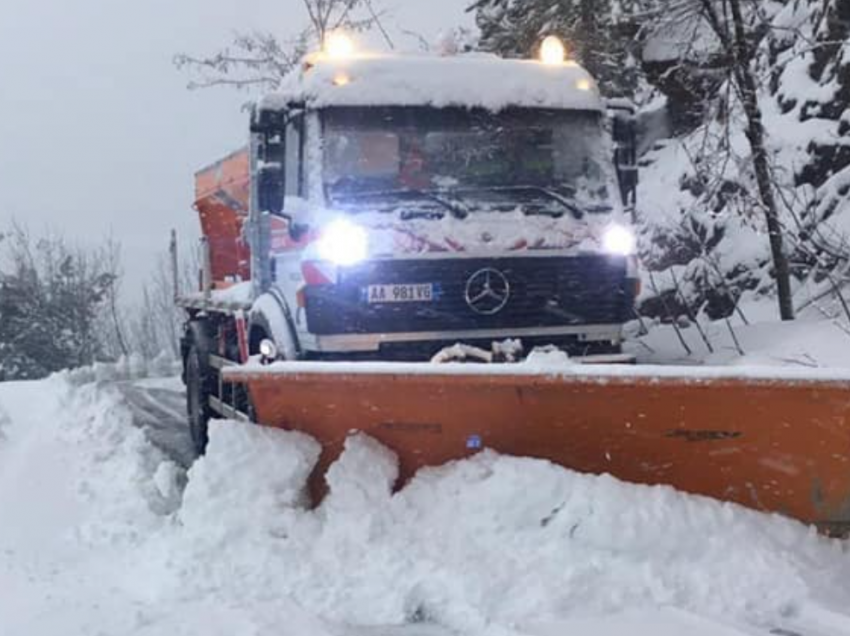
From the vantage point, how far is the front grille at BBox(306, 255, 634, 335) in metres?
6.11

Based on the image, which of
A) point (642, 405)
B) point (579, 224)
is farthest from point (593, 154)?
point (642, 405)

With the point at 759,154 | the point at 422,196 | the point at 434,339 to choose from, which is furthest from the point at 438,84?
the point at 759,154

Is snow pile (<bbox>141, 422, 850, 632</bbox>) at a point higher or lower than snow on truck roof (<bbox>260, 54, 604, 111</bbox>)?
lower

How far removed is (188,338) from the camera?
10.1 meters

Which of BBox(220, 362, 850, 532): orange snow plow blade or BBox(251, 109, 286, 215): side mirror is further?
BBox(251, 109, 286, 215): side mirror

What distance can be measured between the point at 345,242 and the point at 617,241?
5.89 ft

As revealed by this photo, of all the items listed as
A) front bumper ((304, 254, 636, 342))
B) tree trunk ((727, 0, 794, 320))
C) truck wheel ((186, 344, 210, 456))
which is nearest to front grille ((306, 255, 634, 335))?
front bumper ((304, 254, 636, 342))

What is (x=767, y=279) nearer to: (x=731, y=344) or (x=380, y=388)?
(x=731, y=344)

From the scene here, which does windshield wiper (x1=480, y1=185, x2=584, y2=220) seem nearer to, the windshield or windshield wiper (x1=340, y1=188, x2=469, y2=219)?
the windshield

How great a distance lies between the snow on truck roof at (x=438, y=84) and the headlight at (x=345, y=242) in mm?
829

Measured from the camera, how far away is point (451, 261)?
618cm

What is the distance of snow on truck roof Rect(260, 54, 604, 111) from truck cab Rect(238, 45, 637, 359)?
11mm

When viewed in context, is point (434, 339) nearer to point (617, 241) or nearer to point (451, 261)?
point (451, 261)

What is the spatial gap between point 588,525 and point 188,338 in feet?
21.6
